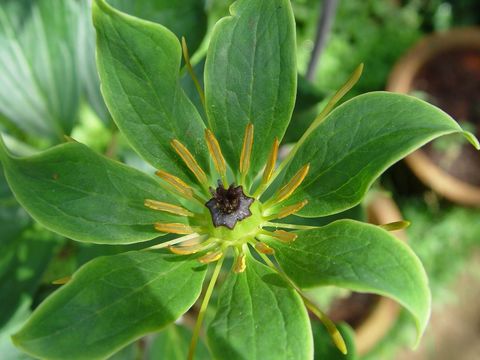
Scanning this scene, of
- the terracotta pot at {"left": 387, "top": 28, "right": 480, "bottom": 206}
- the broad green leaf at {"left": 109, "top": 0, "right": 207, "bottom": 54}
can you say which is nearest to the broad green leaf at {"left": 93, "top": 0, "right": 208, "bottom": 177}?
the broad green leaf at {"left": 109, "top": 0, "right": 207, "bottom": 54}

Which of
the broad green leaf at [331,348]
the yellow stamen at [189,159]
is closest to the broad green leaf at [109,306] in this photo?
the yellow stamen at [189,159]

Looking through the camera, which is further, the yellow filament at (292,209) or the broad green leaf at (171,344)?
the broad green leaf at (171,344)

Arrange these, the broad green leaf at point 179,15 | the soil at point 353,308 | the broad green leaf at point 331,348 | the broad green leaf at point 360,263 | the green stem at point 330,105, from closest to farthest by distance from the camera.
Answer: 1. the broad green leaf at point 360,263
2. the green stem at point 330,105
3. the broad green leaf at point 331,348
4. the broad green leaf at point 179,15
5. the soil at point 353,308

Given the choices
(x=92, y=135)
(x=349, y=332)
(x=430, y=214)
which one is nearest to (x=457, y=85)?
(x=430, y=214)

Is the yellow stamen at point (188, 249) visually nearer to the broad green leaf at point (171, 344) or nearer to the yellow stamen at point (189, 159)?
the yellow stamen at point (189, 159)

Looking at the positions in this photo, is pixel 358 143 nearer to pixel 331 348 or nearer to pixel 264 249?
pixel 264 249

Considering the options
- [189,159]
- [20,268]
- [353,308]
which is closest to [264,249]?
[189,159]

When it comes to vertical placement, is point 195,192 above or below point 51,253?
above

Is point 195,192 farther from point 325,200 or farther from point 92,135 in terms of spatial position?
point 92,135
